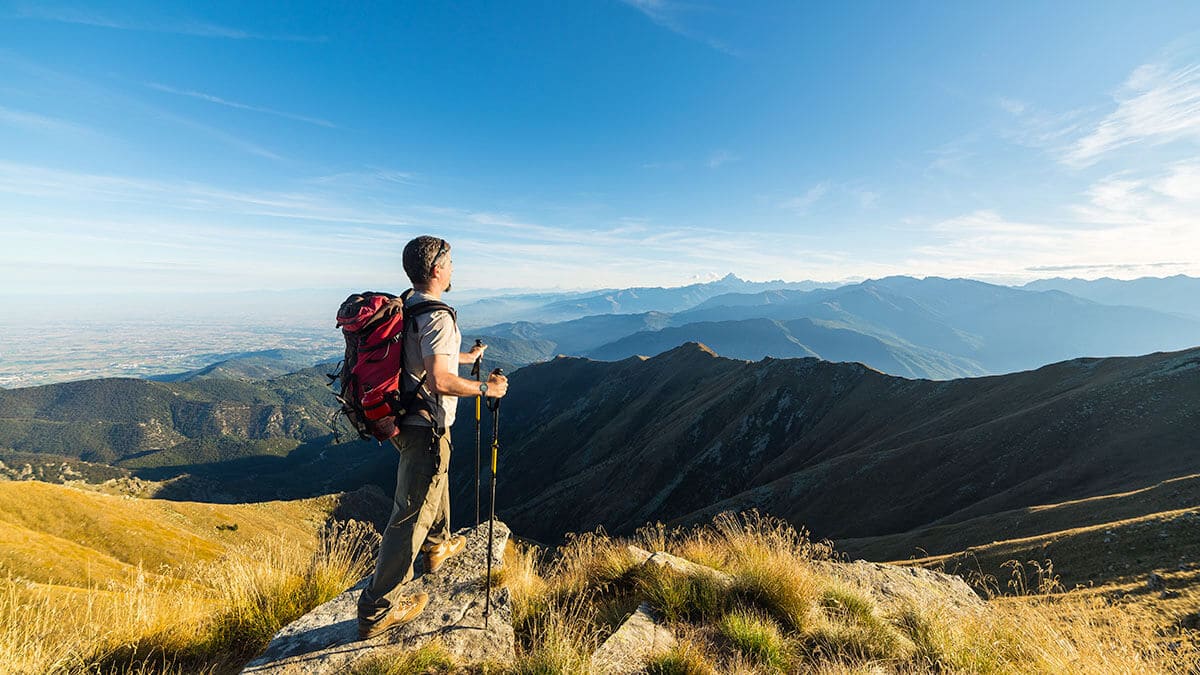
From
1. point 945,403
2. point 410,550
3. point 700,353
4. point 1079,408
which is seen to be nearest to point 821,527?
point 1079,408

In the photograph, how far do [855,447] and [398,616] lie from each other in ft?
198

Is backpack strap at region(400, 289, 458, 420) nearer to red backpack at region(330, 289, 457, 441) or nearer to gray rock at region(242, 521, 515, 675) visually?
red backpack at region(330, 289, 457, 441)

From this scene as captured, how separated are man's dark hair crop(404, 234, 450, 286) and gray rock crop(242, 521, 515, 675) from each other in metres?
3.52

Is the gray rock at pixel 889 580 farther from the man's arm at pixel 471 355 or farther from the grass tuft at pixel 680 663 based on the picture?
the man's arm at pixel 471 355

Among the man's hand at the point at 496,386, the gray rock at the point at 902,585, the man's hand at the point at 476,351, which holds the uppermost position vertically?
the man's hand at the point at 476,351

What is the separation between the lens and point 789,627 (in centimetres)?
Answer: 541

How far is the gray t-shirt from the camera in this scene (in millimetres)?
4379

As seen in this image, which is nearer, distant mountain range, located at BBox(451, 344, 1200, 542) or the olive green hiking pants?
the olive green hiking pants

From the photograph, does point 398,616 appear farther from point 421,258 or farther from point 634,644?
point 421,258

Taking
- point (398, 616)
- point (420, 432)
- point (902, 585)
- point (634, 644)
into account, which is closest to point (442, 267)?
point (420, 432)

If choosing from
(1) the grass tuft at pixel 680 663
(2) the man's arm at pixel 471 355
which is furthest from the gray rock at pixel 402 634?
(2) the man's arm at pixel 471 355

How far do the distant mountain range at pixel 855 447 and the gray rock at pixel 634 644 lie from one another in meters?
30.4

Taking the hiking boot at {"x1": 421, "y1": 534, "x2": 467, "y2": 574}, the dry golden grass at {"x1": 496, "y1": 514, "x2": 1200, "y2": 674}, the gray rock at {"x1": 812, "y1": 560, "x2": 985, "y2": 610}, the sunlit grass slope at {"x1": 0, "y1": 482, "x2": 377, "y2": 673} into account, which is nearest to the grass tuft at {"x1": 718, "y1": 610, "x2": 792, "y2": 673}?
the dry golden grass at {"x1": 496, "y1": 514, "x2": 1200, "y2": 674}

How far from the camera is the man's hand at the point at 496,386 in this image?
497 cm
